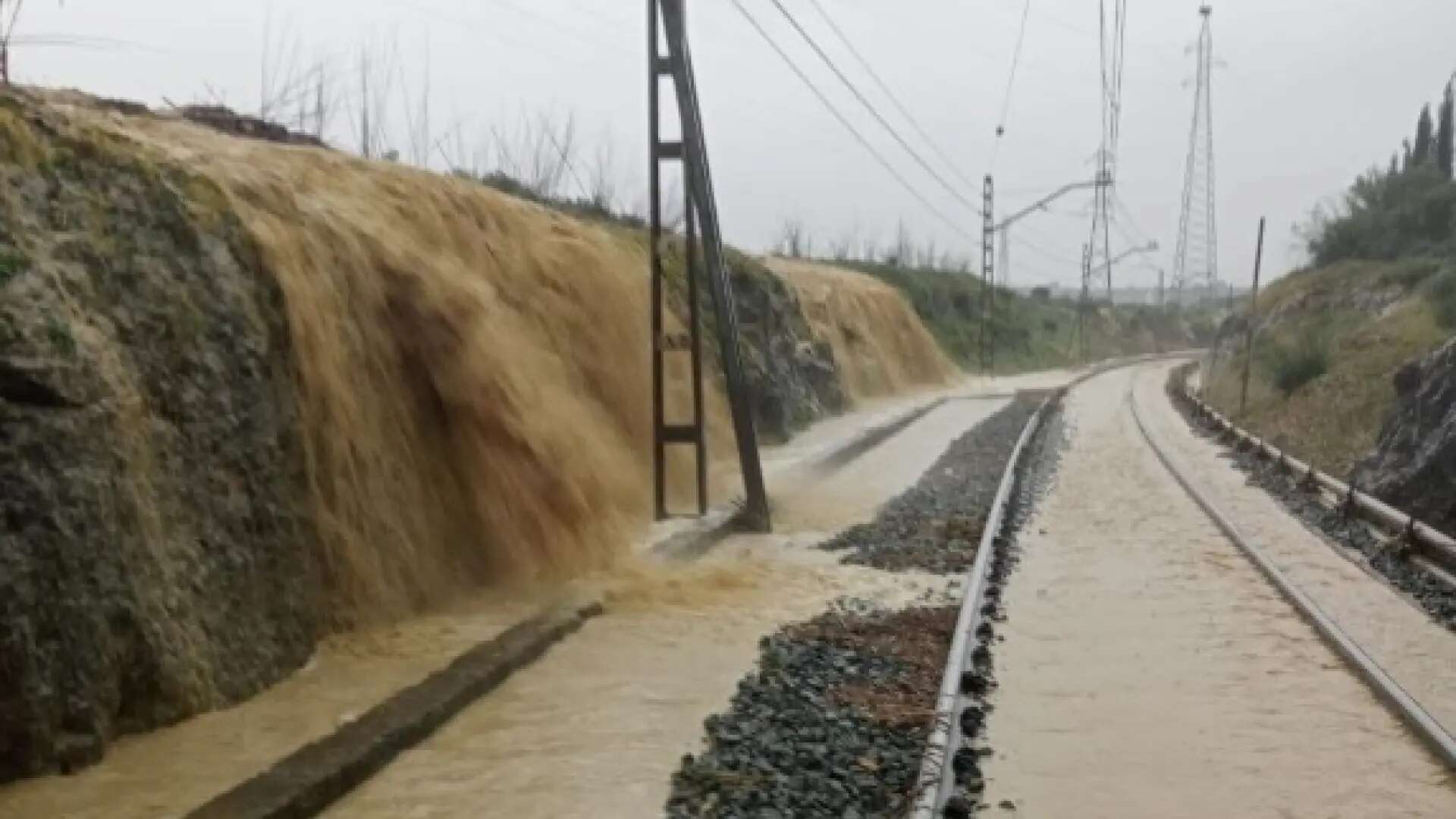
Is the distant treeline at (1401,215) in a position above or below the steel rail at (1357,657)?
above

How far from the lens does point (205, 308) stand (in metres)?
8.00

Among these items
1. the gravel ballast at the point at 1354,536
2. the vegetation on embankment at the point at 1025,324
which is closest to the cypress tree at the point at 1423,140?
the vegetation on embankment at the point at 1025,324

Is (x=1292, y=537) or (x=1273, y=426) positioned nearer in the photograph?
(x=1292, y=537)

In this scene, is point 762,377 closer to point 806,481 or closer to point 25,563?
point 806,481

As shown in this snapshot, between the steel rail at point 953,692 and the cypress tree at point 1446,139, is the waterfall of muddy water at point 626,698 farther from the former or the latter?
the cypress tree at point 1446,139

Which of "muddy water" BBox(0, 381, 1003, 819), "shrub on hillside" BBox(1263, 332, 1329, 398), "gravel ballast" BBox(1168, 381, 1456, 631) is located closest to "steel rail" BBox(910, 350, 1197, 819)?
"muddy water" BBox(0, 381, 1003, 819)

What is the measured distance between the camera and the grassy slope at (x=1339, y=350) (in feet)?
77.0

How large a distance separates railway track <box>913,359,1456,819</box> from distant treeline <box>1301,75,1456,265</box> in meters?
29.8

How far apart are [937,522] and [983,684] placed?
7360 mm

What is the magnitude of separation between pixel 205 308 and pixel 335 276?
193cm

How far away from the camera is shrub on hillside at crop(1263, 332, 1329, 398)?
29938 millimetres

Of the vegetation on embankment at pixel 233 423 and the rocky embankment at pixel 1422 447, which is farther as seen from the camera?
the rocky embankment at pixel 1422 447

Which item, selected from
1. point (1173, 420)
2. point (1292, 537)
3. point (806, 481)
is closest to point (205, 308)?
point (1292, 537)

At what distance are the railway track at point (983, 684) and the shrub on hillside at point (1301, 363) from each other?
56.8ft
